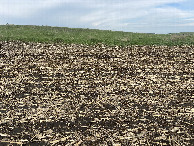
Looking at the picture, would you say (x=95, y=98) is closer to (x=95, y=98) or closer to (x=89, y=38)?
(x=95, y=98)

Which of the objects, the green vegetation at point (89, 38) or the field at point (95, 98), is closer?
the field at point (95, 98)

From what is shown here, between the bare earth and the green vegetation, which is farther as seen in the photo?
the green vegetation

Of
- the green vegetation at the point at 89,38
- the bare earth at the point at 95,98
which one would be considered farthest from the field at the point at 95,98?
the green vegetation at the point at 89,38

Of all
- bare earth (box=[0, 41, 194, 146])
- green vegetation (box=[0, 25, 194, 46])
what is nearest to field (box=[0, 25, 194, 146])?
bare earth (box=[0, 41, 194, 146])

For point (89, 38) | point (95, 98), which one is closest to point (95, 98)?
point (95, 98)

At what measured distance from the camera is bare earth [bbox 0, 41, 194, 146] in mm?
8047

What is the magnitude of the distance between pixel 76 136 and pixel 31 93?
172 inches

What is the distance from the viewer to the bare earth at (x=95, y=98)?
8.05 m

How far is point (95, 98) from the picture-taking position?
10883 mm

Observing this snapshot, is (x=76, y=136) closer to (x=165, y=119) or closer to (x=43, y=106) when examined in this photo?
(x=43, y=106)

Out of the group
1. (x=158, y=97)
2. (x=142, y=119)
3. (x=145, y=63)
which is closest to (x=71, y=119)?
(x=142, y=119)

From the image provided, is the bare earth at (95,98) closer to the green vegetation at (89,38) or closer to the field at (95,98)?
the field at (95,98)

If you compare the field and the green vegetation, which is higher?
the green vegetation

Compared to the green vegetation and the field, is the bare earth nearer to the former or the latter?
the field
